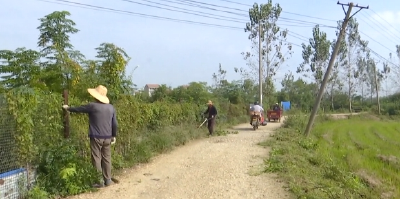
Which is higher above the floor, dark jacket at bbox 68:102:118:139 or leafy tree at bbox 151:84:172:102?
leafy tree at bbox 151:84:172:102

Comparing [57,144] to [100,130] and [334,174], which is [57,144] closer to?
[100,130]

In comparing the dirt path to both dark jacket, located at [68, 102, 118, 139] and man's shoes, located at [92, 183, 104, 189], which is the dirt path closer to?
man's shoes, located at [92, 183, 104, 189]

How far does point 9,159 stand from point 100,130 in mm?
1714

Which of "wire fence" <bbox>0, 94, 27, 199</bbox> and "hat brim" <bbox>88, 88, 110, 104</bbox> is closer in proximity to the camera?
"wire fence" <bbox>0, 94, 27, 199</bbox>

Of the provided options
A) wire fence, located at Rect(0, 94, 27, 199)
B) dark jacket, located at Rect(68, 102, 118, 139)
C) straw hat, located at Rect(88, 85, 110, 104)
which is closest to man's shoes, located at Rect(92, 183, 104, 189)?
dark jacket, located at Rect(68, 102, 118, 139)

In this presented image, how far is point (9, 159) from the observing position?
6695 mm

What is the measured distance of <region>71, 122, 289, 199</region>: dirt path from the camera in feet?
24.8

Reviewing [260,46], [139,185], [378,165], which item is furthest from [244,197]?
[260,46]

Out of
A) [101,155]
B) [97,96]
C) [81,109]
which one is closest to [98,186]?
[101,155]

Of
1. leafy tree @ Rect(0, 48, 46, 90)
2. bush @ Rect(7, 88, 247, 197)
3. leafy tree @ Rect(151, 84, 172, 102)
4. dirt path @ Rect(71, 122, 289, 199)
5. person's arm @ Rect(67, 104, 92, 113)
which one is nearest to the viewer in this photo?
bush @ Rect(7, 88, 247, 197)

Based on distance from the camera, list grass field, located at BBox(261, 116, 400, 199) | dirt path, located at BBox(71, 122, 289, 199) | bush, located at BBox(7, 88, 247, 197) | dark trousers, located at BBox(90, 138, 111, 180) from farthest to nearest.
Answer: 1. grass field, located at BBox(261, 116, 400, 199)
2. dark trousers, located at BBox(90, 138, 111, 180)
3. dirt path, located at BBox(71, 122, 289, 199)
4. bush, located at BBox(7, 88, 247, 197)

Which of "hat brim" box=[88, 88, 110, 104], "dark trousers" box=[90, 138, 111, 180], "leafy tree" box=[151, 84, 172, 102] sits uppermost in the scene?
"leafy tree" box=[151, 84, 172, 102]

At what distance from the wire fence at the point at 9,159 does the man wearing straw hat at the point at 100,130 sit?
1245 mm

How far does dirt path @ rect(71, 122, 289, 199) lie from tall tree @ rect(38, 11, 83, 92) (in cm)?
345
